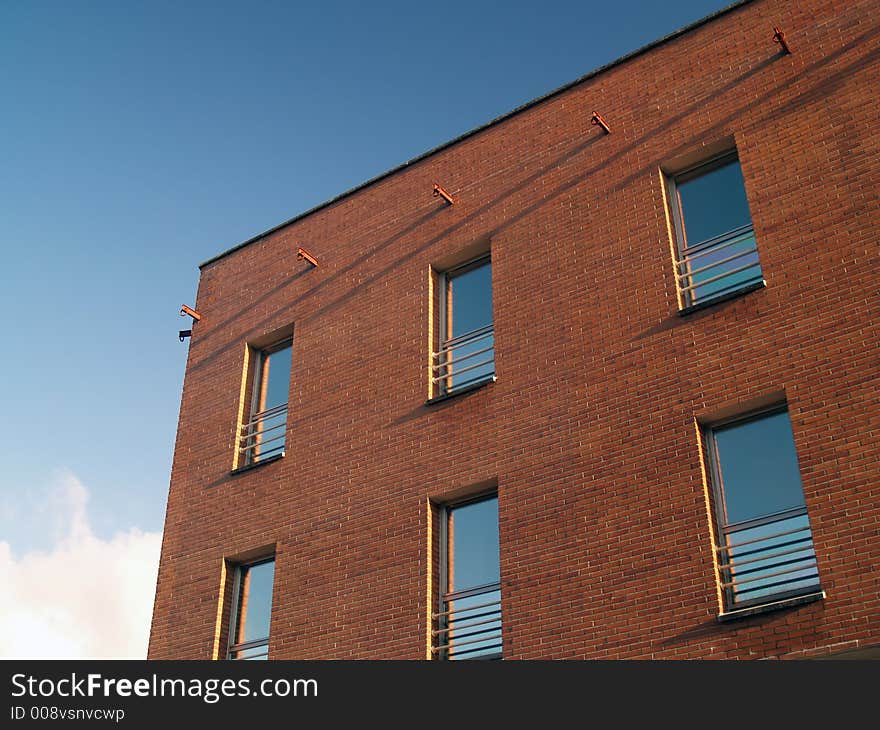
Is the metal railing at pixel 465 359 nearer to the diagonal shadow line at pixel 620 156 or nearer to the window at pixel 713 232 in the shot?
the diagonal shadow line at pixel 620 156

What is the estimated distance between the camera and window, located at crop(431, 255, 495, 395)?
49.0 feet

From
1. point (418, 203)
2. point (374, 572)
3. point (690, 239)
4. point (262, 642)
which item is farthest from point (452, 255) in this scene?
point (262, 642)

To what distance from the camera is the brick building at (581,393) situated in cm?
1149

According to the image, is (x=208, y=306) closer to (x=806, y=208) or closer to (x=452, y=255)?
(x=452, y=255)

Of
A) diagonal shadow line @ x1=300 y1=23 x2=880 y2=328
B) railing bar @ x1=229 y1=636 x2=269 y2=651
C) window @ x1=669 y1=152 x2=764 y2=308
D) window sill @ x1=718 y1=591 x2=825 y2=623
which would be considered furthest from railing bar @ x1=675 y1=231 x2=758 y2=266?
railing bar @ x1=229 y1=636 x2=269 y2=651

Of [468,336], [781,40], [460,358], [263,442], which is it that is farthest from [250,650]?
[781,40]

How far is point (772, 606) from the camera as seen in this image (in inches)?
423

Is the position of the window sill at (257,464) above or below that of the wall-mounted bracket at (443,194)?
below

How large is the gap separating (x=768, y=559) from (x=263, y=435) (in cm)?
804

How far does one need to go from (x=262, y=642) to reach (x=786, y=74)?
9.77 metres

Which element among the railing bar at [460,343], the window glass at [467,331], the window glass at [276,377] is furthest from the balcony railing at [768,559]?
the window glass at [276,377]

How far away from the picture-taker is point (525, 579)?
41.3 feet

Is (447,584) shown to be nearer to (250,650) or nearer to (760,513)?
(250,650)

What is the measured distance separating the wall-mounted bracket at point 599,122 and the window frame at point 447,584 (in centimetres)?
507
